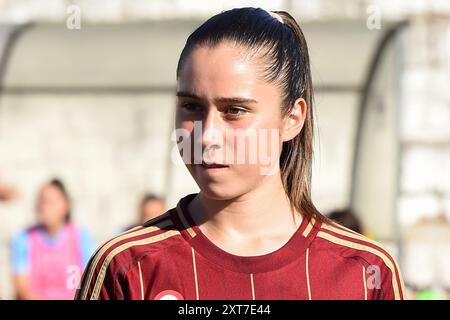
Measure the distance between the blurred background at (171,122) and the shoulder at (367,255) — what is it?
17.5 feet

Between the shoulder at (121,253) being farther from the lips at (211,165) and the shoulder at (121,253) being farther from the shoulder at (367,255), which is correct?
the shoulder at (367,255)

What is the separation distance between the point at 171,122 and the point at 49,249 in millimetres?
1550

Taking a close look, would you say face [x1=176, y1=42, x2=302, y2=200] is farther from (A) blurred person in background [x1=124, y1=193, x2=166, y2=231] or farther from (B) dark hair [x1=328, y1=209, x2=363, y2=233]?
(A) blurred person in background [x1=124, y1=193, x2=166, y2=231]

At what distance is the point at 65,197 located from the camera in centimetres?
716

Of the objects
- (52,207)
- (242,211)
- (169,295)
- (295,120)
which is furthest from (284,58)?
(52,207)

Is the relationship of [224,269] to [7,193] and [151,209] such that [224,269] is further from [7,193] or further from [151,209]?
[7,193]

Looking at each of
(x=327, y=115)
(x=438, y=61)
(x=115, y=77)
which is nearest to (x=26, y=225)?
(x=115, y=77)

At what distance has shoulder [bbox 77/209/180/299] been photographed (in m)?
2.37

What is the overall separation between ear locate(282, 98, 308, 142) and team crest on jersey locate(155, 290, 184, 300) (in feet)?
1.41

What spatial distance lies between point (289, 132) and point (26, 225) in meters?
5.81

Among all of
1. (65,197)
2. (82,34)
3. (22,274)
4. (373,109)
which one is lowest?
(22,274)

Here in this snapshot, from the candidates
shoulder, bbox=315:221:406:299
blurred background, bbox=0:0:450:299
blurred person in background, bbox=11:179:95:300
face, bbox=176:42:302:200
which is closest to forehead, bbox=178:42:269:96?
face, bbox=176:42:302:200
